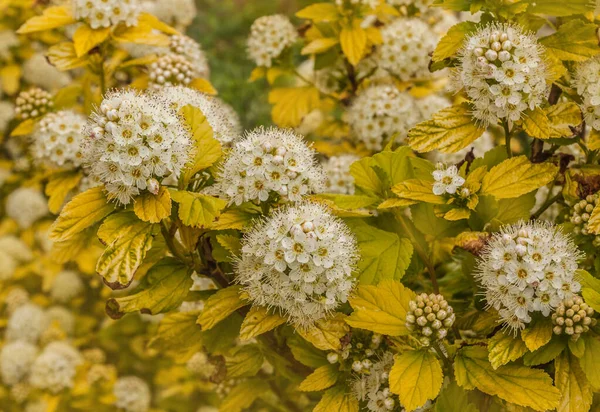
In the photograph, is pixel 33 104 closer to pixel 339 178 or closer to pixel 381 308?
pixel 339 178

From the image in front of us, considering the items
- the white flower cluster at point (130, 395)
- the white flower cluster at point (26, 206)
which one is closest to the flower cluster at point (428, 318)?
the white flower cluster at point (130, 395)

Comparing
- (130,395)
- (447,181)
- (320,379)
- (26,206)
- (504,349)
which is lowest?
(130,395)

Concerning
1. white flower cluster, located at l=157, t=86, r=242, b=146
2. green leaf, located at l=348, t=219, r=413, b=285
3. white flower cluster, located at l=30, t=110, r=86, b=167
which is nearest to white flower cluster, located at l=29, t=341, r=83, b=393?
white flower cluster, located at l=30, t=110, r=86, b=167

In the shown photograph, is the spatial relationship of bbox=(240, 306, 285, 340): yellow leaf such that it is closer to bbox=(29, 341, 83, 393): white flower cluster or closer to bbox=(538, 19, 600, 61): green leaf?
bbox=(538, 19, 600, 61): green leaf

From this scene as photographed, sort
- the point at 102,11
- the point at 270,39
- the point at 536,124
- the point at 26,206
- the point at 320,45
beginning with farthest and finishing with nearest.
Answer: the point at 26,206
the point at 270,39
the point at 320,45
the point at 102,11
the point at 536,124

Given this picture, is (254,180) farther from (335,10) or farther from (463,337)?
(335,10)

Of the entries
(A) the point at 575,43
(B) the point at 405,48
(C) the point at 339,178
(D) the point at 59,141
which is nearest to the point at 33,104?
(D) the point at 59,141
